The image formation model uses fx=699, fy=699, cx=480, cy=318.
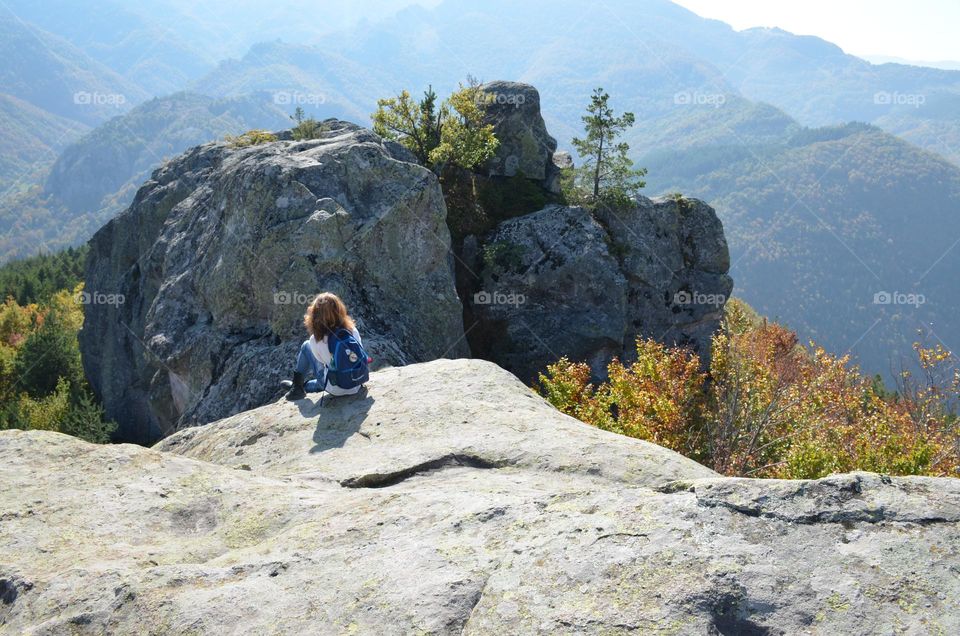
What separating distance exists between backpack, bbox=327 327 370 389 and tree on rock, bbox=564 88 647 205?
887 inches

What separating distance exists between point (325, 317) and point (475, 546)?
700 cm

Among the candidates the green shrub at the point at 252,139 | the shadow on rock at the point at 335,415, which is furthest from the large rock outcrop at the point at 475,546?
the green shrub at the point at 252,139

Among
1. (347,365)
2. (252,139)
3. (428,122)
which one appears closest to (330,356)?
(347,365)

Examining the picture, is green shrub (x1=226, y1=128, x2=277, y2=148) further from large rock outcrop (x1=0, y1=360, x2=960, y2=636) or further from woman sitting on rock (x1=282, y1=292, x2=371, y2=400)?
large rock outcrop (x1=0, y1=360, x2=960, y2=636)

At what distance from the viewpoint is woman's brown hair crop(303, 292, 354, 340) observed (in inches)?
498

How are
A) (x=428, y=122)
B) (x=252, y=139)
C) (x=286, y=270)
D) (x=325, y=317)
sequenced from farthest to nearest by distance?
(x=252, y=139) < (x=428, y=122) < (x=286, y=270) < (x=325, y=317)

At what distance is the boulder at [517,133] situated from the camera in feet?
112

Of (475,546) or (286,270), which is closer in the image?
(475,546)

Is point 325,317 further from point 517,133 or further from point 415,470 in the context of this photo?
point 517,133

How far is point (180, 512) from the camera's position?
27.3 ft

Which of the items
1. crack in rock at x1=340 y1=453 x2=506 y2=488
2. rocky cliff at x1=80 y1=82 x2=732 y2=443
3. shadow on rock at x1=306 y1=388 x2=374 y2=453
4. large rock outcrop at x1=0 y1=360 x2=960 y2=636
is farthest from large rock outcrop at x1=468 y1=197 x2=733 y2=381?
large rock outcrop at x1=0 y1=360 x2=960 y2=636

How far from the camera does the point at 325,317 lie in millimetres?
12680

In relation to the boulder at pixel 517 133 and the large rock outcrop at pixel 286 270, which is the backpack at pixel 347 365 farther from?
the boulder at pixel 517 133

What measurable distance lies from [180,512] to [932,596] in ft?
25.1
